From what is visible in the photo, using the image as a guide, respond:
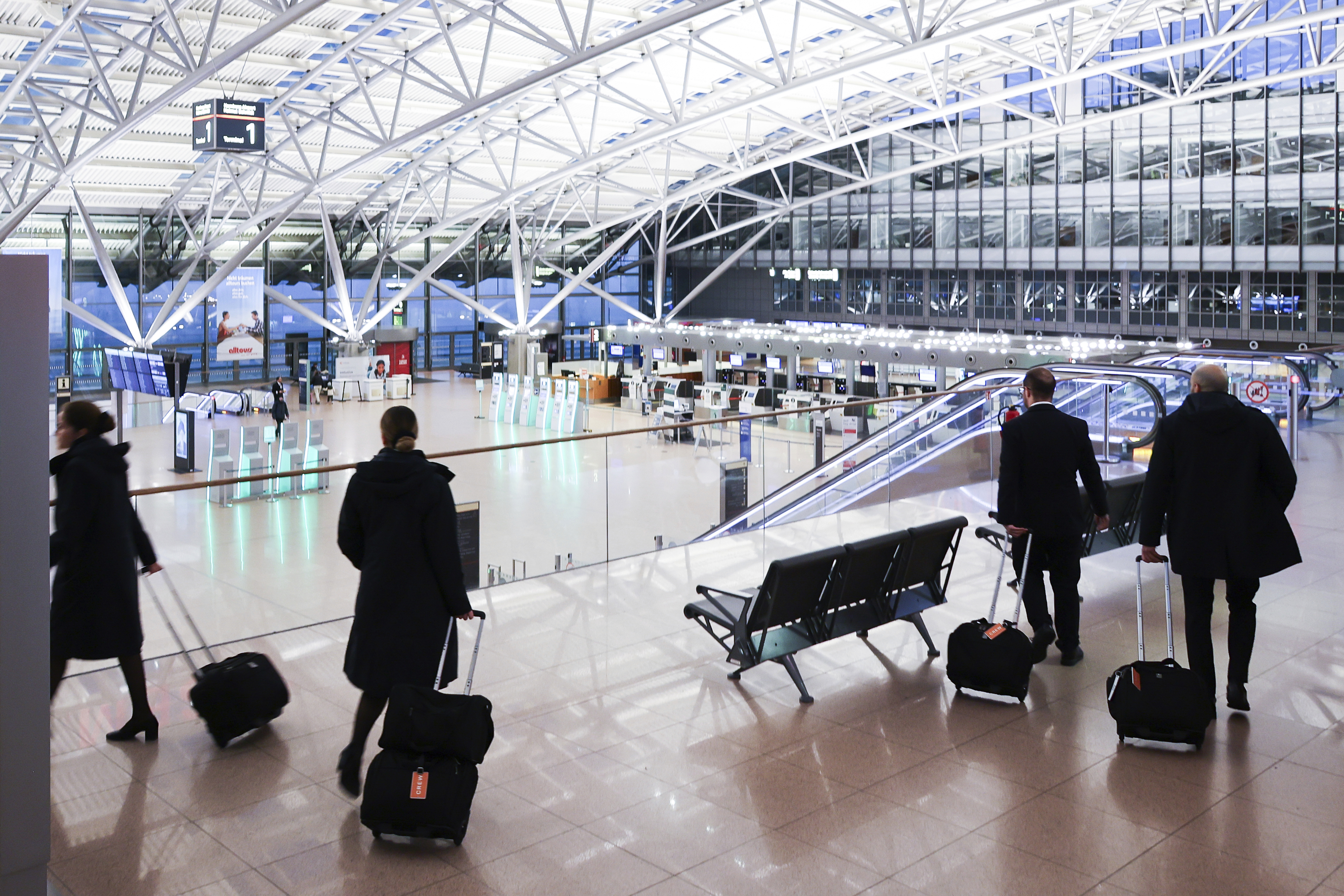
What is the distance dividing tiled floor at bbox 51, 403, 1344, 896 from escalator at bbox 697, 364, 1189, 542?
3541mm

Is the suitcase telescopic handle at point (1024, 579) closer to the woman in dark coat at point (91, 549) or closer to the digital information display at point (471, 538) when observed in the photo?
the digital information display at point (471, 538)

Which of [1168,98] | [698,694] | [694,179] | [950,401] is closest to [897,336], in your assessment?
[1168,98]

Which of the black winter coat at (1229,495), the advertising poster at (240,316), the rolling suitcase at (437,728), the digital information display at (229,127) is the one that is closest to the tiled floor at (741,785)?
the rolling suitcase at (437,728)

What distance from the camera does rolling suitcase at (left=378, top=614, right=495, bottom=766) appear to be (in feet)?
14.9

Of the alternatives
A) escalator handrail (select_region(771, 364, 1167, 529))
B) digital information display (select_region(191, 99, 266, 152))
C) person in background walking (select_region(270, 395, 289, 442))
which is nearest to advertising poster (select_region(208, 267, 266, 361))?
person in background walking (select_region(270, 395, 289, 442))

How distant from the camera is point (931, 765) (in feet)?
16.9

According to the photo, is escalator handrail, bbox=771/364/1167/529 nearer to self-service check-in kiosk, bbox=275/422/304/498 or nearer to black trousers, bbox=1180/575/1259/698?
black trousers, bbox=1180/575/1259/698

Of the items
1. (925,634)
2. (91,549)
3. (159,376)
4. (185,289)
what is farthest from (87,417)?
(185,289)

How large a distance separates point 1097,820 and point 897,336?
35.1 metres

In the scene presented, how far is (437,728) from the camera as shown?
14.9 feet

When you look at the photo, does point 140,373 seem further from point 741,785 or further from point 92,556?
point 741,785

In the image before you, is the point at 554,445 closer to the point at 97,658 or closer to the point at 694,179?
the point at 97,658

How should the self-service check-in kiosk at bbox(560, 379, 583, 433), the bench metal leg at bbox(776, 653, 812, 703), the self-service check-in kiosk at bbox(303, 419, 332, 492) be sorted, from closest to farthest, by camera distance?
the bench metal leg at bbox(776, 653, 812, 703) → the self-service check-in kiosk at bbox(303, 419, 332, 492) → the self-service check-in kiosk at bbox(560, 379, 583, 433)

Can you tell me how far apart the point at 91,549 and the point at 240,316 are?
3540cm
